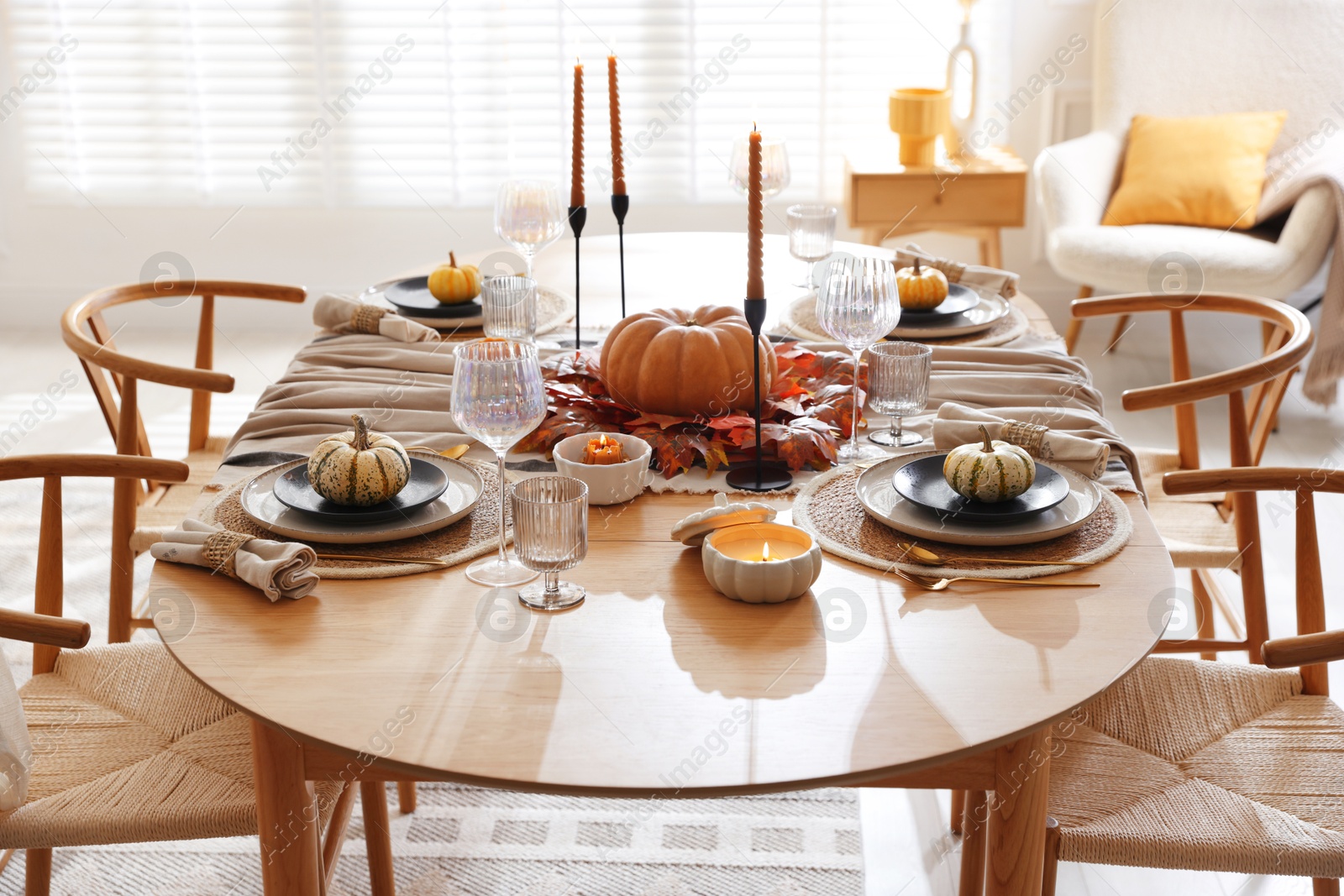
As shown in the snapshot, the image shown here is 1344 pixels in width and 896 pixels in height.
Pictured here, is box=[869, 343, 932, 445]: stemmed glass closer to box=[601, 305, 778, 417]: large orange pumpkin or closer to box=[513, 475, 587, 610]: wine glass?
box=[601, 305, 778, 417]: large orange pumpkin

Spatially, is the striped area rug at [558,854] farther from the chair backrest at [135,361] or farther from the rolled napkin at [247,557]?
the rolled napkin at [247,557]

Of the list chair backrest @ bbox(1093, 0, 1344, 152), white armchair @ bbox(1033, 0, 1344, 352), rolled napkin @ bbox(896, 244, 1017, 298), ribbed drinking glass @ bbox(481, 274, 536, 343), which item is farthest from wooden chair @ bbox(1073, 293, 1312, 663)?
chair backrest @ bbox(1093, 0, 1344, 152)

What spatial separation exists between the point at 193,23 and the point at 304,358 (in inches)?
121

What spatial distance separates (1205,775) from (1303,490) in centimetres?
36

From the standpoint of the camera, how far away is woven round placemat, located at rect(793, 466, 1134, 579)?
47.4 inches

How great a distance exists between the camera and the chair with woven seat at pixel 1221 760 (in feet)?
3.94

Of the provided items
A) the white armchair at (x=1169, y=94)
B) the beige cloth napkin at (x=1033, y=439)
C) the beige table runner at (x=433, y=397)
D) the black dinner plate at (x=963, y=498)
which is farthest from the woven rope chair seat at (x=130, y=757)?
the white armchair at (x=1169, y=94)

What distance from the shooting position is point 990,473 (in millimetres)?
1275

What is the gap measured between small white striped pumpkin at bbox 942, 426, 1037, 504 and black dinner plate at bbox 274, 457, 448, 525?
545 millimetres

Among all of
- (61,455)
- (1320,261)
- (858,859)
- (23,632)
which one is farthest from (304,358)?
(1320,261)

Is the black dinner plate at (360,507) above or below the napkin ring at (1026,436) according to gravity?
below

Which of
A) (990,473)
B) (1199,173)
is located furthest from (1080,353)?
(990,473)

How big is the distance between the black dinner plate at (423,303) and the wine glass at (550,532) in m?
0.89

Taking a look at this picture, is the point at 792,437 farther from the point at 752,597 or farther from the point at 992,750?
the point at 992,750
